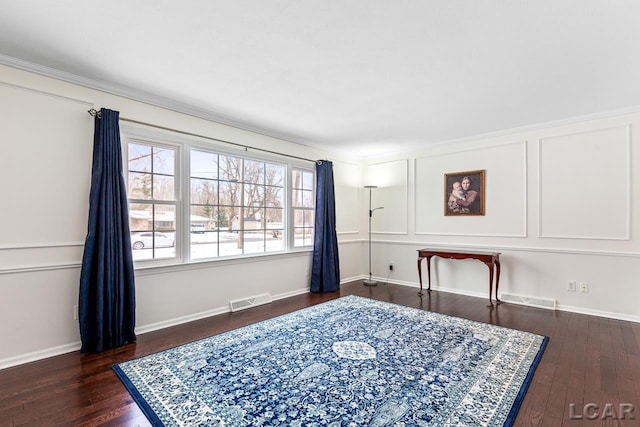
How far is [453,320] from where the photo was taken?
11.3 feet

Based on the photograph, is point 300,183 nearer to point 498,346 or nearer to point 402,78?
point 402,78

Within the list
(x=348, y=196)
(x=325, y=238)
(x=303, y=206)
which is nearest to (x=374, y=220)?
(x=348, y=196)

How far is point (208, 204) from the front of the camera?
3.76 meters

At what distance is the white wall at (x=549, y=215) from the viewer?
3.55 m

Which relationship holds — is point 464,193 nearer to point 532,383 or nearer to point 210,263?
point 532,383

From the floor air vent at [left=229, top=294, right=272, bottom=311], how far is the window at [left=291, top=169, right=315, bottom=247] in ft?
3.11

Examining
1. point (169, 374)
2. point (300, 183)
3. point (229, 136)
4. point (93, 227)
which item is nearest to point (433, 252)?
point (300, 183)

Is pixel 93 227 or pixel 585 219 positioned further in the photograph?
pixel 585 219

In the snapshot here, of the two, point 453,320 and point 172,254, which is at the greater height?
point 172,254

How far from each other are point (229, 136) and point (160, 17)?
199cm

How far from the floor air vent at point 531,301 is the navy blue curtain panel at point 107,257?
458cm

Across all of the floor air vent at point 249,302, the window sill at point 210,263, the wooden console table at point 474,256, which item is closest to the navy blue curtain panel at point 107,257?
the window sill at point 210,263

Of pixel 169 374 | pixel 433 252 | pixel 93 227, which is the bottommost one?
pixel 169 374

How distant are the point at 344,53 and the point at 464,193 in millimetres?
3284
